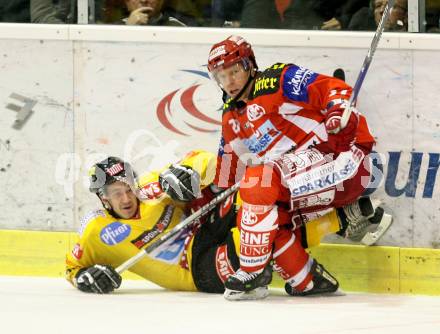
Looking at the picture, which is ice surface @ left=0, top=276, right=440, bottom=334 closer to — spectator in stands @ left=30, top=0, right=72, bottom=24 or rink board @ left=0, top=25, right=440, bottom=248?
rink board @ left=0, top=25, right=440, bottom=248

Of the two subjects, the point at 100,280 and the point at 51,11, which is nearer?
the point at 100,280

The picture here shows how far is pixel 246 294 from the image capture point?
18.4ft

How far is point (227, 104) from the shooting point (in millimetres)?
5918


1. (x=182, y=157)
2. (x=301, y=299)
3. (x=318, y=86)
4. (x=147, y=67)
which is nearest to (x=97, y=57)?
(x=147, y=67)

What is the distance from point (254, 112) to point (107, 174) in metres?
0.77

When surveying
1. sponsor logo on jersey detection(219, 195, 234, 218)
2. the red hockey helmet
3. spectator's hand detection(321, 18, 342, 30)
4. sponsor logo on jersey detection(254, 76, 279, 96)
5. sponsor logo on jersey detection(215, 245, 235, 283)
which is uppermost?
spectator's hand detection(321, 18, 342, 30)

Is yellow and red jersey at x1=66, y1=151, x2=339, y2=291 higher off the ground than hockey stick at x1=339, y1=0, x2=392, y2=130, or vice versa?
hockey stick at x1=339, y1=0, x2=392, y2=130

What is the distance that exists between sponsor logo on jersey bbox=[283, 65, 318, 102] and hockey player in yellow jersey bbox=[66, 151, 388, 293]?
0.61m

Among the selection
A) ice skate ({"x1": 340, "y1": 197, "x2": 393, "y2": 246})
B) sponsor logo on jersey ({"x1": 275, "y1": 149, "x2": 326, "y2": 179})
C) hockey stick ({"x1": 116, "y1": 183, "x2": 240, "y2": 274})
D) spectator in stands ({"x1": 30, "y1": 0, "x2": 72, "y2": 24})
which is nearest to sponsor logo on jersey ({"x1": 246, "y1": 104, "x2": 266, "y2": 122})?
sponsor logo on jersey ({"x1": 275, "y1": 149, "x2": 326, "y2": 179})

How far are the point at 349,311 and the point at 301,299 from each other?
1.67 feet

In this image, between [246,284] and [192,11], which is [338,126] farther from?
[192,11]

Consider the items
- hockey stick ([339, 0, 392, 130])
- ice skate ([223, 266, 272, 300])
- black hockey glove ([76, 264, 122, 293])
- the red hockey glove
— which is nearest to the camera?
the red hockey glove

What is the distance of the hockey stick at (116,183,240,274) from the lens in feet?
19.3

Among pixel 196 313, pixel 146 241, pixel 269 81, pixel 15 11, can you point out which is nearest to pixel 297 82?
pixel 269 81
